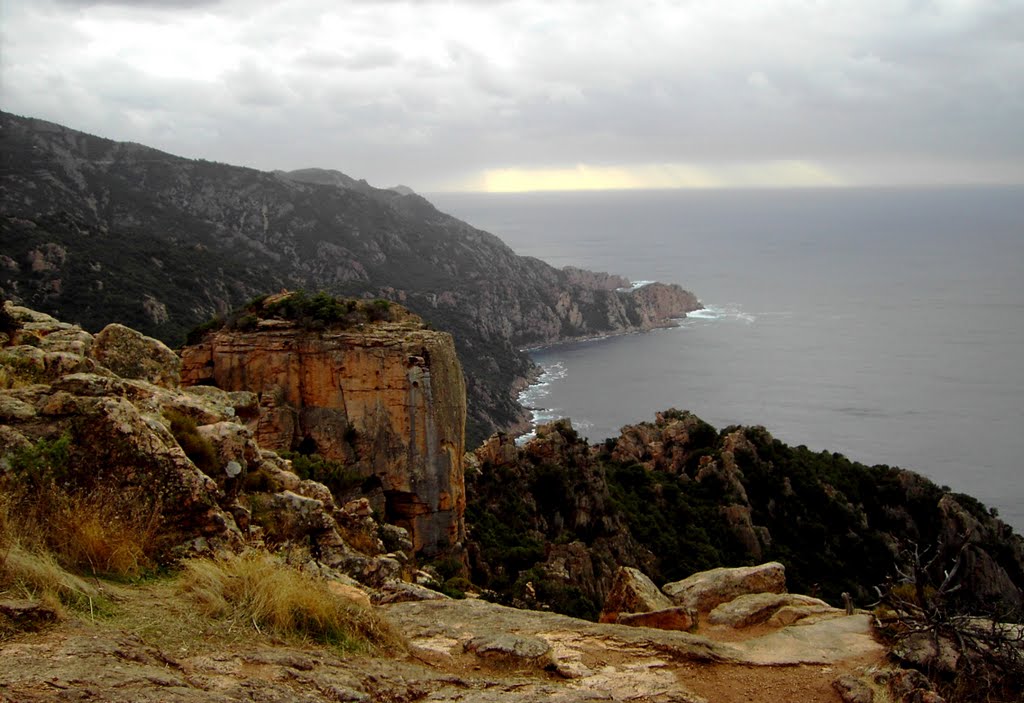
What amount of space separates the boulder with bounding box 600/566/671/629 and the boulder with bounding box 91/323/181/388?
8.61 metres

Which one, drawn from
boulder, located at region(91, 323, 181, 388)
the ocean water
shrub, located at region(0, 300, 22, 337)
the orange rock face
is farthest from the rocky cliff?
shrub, located at region(0, 300, 22, 337)

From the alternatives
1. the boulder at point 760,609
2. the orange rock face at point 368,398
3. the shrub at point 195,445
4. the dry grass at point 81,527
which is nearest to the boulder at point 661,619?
the boulder at point 760,609

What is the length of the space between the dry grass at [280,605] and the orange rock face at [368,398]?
15903 mm

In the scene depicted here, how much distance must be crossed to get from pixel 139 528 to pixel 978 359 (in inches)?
4462

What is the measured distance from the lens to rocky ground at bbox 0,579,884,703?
14.4 feet

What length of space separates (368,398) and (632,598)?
1335 cm

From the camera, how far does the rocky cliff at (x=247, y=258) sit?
51.7 meters

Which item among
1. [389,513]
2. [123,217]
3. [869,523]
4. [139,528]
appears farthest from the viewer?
[123,217]

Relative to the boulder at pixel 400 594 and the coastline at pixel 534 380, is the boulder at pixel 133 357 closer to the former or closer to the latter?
the boulder at pixel 400 594

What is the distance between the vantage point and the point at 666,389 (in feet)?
315

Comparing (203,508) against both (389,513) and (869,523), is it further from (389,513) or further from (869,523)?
(869,523)

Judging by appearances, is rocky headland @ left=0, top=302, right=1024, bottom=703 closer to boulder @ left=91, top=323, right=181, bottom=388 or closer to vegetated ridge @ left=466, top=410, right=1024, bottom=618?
boulder @ left=91, top=323, right=181, bottom=388

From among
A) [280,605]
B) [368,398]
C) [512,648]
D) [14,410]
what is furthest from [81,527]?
[368,398]

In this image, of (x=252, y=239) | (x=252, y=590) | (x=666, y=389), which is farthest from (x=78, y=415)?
(x=252, y=239)
